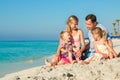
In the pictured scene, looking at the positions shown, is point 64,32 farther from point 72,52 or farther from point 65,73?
point 65,73

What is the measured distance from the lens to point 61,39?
8.33m

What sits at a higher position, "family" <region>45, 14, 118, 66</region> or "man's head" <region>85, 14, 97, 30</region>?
"man's head" <region>85, 14, 97, 30</region>

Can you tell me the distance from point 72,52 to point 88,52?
401 millimetres

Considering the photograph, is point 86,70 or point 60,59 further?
point 60,59

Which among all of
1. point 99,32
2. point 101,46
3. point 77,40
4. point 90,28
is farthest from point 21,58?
point 99,32

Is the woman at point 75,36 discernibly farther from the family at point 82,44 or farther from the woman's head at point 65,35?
the woman's head at point 65,35

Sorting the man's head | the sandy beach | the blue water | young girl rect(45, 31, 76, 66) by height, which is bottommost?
the blue water

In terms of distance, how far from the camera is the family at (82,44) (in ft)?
26.2

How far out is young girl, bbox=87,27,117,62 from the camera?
7.90m

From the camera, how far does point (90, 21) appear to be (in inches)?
317

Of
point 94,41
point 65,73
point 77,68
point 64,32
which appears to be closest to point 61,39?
point 64,32

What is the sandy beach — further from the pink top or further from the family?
the pink top

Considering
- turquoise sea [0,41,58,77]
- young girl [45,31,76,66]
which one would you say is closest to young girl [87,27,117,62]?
young girl [45,31,76,66]

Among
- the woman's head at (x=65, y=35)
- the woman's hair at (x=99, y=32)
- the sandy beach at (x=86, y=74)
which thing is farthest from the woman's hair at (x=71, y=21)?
the sandy beach at (x=86, y=74)
